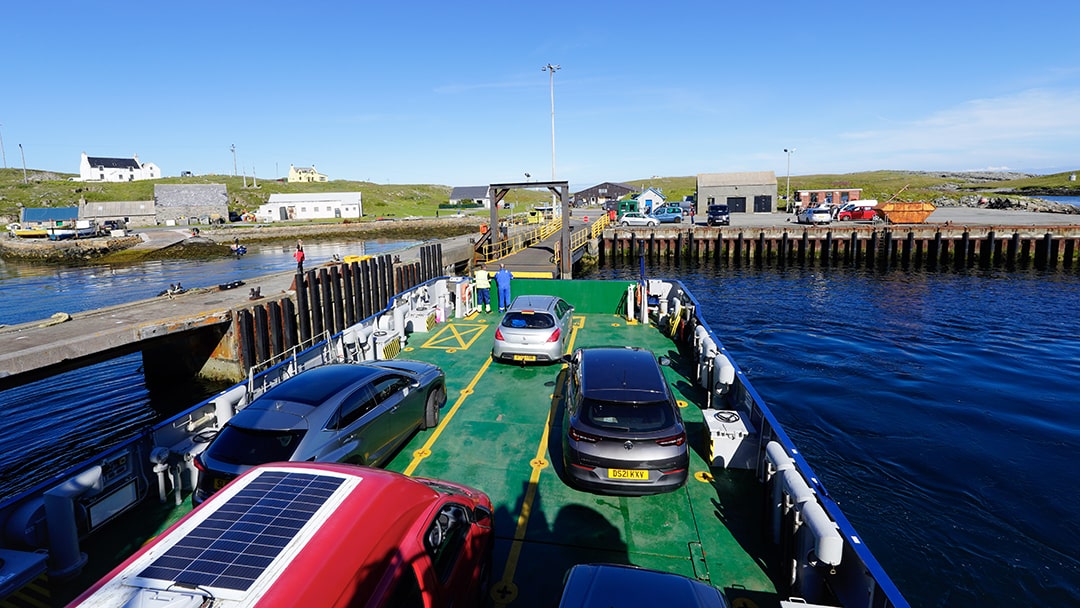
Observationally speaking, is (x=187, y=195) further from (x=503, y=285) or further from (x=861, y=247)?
(x=861, y=247)

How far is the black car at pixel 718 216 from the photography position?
49.3 metres

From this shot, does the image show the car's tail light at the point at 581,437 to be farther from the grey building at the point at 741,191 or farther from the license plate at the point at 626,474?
the grey building at the point at 741,191

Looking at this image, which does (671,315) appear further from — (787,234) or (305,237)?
(305,237)

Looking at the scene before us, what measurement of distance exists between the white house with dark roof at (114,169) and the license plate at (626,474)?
600 ft

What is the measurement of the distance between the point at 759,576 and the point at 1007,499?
782 cm

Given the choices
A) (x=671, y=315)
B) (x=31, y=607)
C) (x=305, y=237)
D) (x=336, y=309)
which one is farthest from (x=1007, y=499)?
(x=305, y=237)

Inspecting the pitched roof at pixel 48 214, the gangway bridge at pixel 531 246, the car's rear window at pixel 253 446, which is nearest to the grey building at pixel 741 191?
the gangway bridge at pixel 531 246

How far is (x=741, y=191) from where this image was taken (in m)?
61.9

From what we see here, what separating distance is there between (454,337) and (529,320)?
331cm

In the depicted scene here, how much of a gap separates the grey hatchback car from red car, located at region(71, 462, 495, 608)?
94.5 inches

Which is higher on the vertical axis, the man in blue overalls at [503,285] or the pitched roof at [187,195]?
the pitched roof at [187,195]

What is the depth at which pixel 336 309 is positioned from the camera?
20.8 m

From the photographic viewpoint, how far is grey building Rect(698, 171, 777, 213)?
61281 mm

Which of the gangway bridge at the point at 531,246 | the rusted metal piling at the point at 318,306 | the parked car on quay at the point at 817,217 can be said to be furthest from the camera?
the parked car on quay at the point at 817,217
